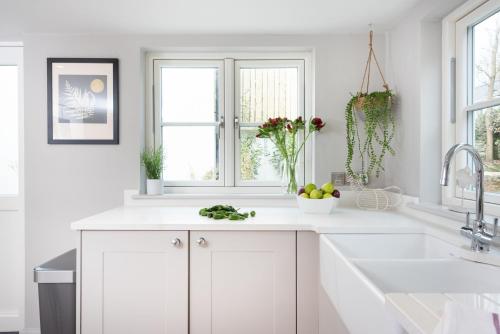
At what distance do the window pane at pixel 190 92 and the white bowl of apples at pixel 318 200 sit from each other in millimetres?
937

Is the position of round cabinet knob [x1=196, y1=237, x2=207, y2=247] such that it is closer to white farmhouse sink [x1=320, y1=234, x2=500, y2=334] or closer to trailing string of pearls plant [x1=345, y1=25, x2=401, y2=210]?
white farmhouse sink [x1=320, y1=234, x2=500, y2=334]

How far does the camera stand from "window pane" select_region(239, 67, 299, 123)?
2477 mm

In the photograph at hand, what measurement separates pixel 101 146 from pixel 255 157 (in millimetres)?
1089

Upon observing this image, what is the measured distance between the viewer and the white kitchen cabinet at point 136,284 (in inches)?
66.0

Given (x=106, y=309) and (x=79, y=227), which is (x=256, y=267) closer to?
(x=106, y=309)

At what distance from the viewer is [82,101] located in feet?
7.63

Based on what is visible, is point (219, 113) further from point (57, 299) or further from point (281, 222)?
point (57, 299)

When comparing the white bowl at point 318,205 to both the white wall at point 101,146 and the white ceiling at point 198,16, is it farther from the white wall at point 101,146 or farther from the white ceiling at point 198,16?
the white ceiling at point 198,16

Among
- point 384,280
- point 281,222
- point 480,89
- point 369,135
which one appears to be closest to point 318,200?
point 281,222

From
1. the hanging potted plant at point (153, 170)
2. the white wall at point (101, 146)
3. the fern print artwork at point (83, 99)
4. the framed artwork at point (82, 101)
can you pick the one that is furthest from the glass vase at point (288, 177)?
the fern print artwork at point (83, 99)

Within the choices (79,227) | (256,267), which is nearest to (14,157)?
(79,227)

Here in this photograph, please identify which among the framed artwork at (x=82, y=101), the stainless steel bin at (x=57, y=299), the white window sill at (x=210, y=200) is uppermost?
the framed artwork at (x=82, y=101)

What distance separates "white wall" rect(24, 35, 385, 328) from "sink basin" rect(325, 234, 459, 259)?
806mm

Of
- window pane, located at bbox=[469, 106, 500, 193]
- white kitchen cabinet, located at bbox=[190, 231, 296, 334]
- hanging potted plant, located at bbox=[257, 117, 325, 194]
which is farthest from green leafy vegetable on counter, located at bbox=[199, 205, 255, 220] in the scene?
window pane, located at bbox=[469, 106, 500, 193]
